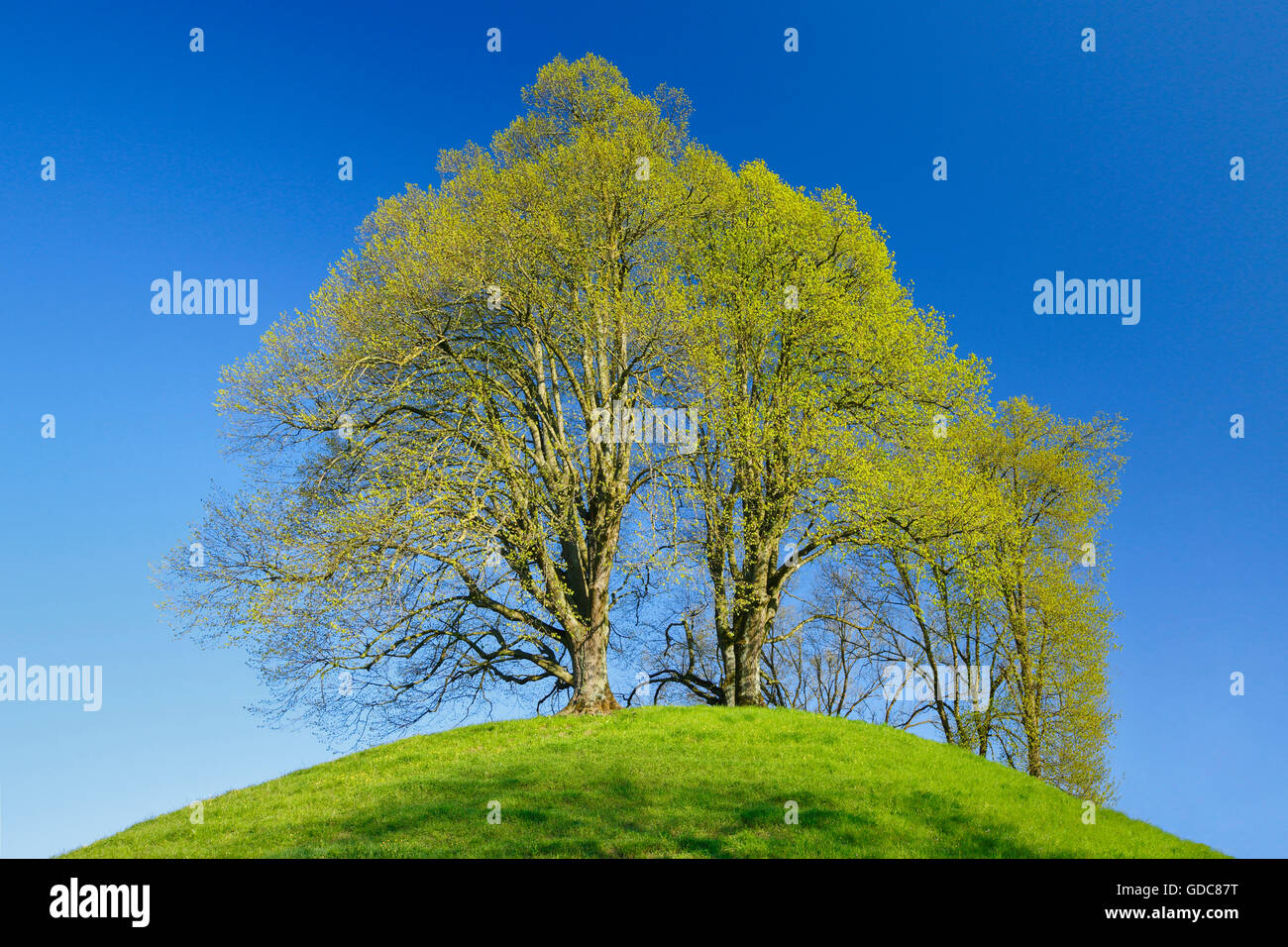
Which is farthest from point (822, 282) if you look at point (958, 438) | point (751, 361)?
point (958, 438)

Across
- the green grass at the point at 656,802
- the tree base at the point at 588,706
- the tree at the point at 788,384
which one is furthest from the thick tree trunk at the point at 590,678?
the tree at the point at 788,384

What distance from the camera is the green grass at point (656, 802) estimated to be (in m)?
12.3

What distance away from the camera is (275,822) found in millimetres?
14047

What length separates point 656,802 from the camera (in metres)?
13.8

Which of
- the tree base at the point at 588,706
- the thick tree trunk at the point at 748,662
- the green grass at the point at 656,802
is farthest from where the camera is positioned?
the thick tree trunk at the point at 748,662

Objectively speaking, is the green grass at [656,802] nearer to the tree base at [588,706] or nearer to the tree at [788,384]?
the tree base at [588,706]

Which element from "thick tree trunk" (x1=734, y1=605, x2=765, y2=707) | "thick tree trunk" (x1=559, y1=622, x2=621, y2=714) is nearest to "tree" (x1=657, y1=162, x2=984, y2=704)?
"thick tree trunk" (x1=734, y1=605, x2=765, y2=707)

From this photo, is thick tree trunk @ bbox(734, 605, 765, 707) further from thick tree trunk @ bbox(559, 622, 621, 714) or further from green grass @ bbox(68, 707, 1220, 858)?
thick tree trunk @ bbox(559, 622, 621, 714)

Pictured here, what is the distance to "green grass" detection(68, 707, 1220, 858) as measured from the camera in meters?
12.3

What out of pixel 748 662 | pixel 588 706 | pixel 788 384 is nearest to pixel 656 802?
pixel 588 706
